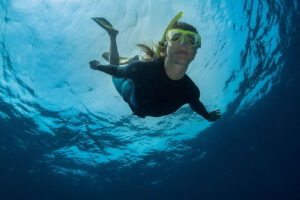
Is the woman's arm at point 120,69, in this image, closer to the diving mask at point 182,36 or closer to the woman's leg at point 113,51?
the diving mask at point 182,36

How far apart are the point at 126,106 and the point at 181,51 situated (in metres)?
9.59

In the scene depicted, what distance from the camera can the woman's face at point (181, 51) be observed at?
368 centimetres

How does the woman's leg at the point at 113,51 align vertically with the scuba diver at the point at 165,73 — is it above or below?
above

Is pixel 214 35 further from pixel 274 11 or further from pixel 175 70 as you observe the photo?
pixel 175 70

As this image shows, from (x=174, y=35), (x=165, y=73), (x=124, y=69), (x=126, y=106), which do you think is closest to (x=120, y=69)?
(x=124, y=69)

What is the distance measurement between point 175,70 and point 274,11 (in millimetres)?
9645

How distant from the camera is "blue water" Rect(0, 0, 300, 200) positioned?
27.0 ft

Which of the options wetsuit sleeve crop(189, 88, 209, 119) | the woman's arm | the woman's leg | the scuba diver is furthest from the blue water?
wetsuit sleeve crop(189, 88, 209, 119)

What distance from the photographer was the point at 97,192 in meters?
36.3

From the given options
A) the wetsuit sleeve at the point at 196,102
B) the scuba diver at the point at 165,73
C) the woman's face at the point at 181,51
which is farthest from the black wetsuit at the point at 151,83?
the woman's face at the point at 181,51

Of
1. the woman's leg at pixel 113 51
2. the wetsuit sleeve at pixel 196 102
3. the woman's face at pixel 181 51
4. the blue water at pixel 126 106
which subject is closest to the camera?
the woman's face at pixel 181 51

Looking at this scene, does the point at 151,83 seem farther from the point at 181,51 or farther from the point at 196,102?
A: the point at 196,102

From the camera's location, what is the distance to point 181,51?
3697mm

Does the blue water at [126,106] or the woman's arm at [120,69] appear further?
the blue water at [126,106]
